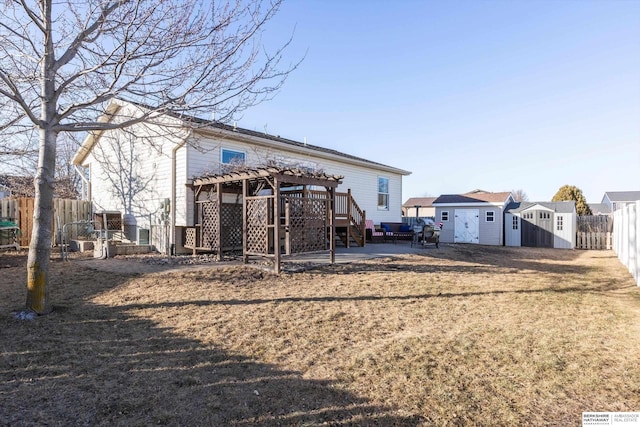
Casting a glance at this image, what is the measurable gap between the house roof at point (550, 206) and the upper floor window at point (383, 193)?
326 inches

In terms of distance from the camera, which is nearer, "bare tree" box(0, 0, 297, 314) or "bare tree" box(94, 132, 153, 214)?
"bare tree" box(0, 0, 297, 314)

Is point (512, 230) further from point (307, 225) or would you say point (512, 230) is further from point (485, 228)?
point (307, 225)

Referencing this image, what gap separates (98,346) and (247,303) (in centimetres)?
210

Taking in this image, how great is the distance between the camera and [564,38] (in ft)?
31.3

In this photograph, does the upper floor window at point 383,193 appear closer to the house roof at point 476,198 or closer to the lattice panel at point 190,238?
the house roof at point 476,198

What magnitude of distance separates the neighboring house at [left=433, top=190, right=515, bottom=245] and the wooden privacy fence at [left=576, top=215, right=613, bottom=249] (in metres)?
3.89

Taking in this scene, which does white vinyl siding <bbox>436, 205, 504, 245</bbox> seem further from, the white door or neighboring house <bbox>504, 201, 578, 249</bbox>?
neighboring house <bbox>504, 201, 578, 249</bbox>

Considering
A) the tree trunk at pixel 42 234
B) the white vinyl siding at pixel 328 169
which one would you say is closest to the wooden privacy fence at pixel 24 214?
the white vinyl siding at pixel 328 169

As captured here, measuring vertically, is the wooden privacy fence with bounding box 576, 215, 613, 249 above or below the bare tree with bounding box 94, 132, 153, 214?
below

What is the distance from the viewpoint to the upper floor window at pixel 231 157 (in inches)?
452

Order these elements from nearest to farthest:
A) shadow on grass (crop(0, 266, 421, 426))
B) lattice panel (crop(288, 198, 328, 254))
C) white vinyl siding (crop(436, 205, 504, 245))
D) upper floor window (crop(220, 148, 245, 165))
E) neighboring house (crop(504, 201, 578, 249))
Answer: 1. shadow on grass (crop(0, 266, 421, 426))
2. lattice panel (crop(288, 198, 328, 254))
3. upper floor window (crop(220, 148, 245, 165))
4. neighboring house (crop(504, 201, 578, 249))
5. white vinyl siding (crop(436, 205, 504, 245))

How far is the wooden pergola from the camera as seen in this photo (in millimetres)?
7941

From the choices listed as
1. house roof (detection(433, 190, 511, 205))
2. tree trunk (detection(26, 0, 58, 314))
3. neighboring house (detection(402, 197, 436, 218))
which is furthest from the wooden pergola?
neighboring house (detection(402, 197, 436, 218))

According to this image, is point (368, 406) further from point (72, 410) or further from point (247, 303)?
point (247, 303)
